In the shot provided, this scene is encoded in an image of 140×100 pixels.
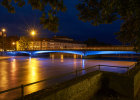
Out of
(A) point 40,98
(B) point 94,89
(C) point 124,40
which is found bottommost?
(B) point 94,89

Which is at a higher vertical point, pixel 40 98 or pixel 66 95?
pixel 40 98

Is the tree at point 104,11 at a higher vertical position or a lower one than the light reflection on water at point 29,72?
higher

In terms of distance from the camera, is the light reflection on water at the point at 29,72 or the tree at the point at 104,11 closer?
the tree at the point at 104,11

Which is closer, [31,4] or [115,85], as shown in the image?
[31,4]

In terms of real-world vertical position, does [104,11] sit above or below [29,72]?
above

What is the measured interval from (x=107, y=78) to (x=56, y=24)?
8.20 m

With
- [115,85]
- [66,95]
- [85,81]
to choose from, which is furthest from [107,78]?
[66,95]

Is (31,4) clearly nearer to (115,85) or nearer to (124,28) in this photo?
(124,28)

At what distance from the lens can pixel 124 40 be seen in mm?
9508

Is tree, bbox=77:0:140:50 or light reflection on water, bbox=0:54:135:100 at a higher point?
tree, bbox=77:0:140:50

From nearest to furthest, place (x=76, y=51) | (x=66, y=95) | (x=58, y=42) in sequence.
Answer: (x=66, y=95) < (x=76, y=51) < (x=58, y=42)

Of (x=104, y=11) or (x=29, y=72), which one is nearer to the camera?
(x=104, y=11)

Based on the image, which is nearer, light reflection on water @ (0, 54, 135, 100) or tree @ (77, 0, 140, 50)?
tree @ (77, 0, 140, 50)

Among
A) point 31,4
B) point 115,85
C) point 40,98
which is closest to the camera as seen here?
point 31,4
